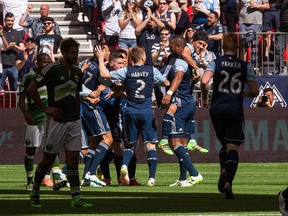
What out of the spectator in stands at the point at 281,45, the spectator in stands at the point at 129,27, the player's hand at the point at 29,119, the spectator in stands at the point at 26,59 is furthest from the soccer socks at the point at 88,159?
the spectator in stands at the point at 281,45

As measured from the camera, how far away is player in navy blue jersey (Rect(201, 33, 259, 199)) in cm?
1583

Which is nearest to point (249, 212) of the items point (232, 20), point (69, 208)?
point (69, 208)

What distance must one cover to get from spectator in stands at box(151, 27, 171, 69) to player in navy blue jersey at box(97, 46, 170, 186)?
329 inches

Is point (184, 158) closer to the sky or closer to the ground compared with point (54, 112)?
closer to the ground

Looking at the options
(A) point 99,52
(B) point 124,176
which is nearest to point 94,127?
(B) point 124,176

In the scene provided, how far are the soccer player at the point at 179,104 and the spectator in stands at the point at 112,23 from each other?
384 inches

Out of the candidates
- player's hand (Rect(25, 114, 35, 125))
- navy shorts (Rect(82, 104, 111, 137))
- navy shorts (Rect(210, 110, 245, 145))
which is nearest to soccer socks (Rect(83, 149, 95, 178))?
navy shorts (Rect(82, 104, 111, 137))

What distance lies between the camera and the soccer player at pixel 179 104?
1897 centimetres

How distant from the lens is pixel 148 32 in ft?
95.0

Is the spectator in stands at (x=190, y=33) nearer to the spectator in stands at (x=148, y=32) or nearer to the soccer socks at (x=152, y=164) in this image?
the spectator in stands at (x=148, y=32)

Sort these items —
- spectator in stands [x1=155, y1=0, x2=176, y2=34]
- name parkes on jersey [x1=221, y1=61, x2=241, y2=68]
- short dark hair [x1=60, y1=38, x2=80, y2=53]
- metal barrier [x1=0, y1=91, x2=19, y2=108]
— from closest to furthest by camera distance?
1. short dark hair [x1=60, y1=38, x2=80, y2=53]
2. name parkes on jersey [x1=221, y1=61, x2=241, y2=68]
3. metal barrier [x1=0, y1=91, x2=19, y2=108]
4. spectator in stands [x1=155, y1=0, x2=176, y2=34]

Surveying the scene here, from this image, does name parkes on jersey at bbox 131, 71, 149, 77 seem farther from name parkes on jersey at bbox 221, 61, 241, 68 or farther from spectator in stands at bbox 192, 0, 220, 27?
spectator in stands at bbox 192, 0, 220, 27

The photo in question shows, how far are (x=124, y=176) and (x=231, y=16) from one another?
41.0ft

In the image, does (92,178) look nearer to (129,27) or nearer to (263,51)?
(129,27)
